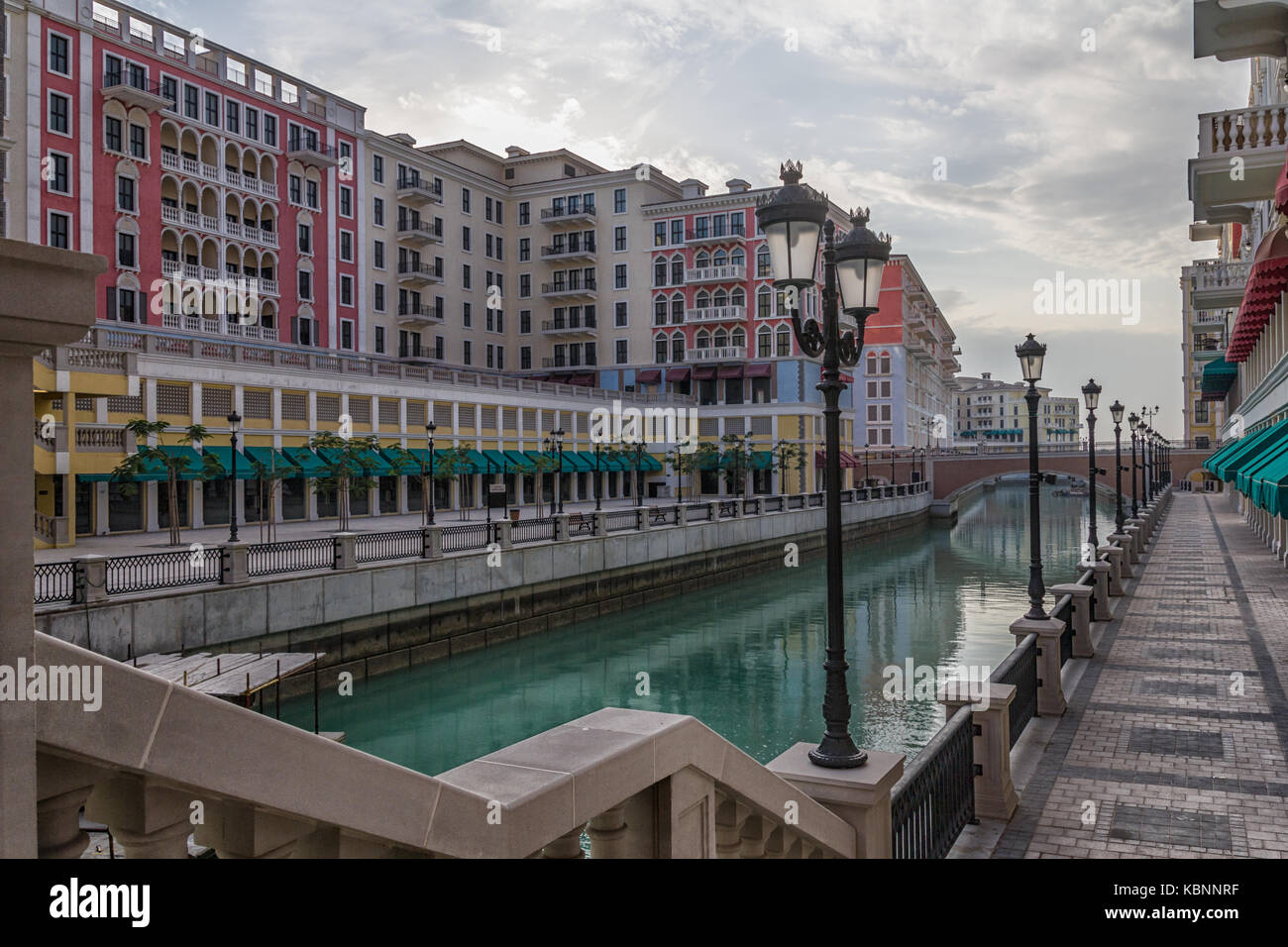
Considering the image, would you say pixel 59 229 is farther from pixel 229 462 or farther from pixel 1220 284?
pixel 1220 284

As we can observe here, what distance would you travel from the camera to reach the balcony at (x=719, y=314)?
6600 centimetres

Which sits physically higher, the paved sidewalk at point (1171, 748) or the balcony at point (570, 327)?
the balcony at point (570, 327)

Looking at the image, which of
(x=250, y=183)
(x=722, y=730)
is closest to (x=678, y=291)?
(x=250, y=183)

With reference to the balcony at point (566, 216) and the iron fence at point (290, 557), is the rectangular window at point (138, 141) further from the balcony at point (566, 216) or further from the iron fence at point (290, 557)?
the balcony at point (566, 216)

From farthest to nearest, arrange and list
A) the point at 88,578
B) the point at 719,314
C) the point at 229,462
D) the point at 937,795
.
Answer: the point at 719,314
the point at 229,462
the point at 88,578
the point at 937,795

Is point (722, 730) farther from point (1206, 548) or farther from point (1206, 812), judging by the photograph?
point (1206, 548)

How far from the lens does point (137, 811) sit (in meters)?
2.42

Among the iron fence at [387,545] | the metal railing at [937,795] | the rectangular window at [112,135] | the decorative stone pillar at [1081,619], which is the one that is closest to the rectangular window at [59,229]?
the rectangular window at [112,135]

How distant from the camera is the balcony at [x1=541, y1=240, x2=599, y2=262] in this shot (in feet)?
223

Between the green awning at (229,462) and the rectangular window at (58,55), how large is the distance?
16.0 metres

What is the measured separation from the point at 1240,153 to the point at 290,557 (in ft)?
65.9

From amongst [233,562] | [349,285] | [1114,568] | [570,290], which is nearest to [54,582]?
[233,562]

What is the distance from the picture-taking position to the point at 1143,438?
51.0m

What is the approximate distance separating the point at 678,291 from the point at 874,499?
19.8 metres
